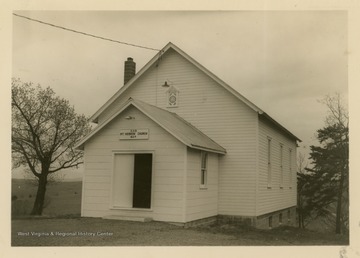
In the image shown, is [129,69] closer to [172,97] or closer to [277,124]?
[172,97]

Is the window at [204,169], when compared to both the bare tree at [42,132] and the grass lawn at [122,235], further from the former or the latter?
the bare tree at [42,132]

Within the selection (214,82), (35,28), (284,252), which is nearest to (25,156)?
(214,82)

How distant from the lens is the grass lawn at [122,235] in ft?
36.0

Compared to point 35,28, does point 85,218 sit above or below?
below

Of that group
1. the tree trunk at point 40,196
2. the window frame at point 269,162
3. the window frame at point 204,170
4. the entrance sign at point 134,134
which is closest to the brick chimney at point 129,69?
the entrance sign at point 134,134

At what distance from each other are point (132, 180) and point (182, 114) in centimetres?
431

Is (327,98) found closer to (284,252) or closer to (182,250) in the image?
(284,252)

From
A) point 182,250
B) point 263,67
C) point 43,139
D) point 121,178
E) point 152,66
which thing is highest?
point 152,66

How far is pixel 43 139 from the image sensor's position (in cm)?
2534

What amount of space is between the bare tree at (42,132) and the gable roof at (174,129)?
364 inches

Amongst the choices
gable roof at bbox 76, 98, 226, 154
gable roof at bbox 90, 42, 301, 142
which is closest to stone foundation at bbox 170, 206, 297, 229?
gable roof at bbox 76, 98, 226, 154

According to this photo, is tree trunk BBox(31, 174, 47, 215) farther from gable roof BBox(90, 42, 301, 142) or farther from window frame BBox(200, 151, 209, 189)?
window frame BBox(200, 151, 209, 189)

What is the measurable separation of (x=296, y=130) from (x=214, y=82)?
24.7 ft

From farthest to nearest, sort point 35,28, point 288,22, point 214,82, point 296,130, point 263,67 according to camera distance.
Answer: point 296,130 < point 214,82 < point 263,67 < point 288,22 < point 35,28
